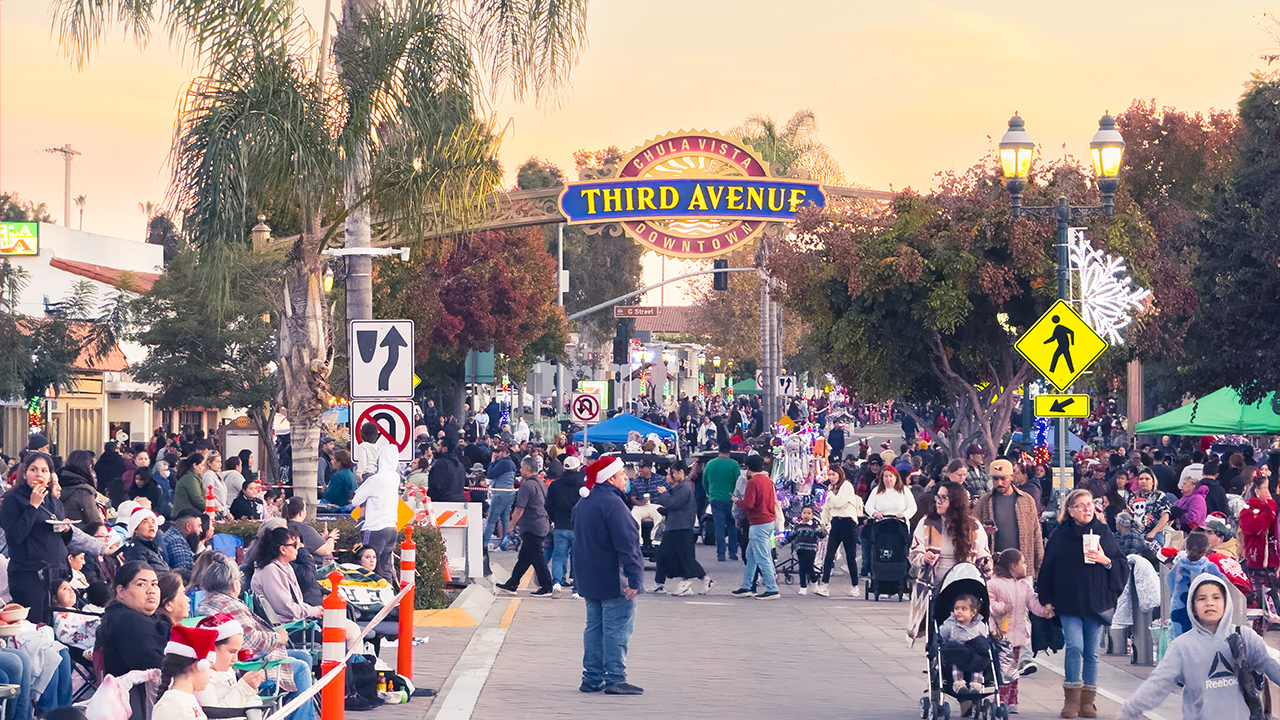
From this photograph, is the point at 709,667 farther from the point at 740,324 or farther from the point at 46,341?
the point at 740,324

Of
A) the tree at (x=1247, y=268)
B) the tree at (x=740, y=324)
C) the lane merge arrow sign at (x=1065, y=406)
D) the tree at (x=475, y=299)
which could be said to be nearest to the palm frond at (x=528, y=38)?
the lane merge arrow sign at (x=1065, y=406)

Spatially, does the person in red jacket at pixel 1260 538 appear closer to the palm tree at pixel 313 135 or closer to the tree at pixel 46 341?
the palm tree at pixel 313 135

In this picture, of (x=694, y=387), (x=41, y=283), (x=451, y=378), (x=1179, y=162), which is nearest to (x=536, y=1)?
(x=451, y=378)

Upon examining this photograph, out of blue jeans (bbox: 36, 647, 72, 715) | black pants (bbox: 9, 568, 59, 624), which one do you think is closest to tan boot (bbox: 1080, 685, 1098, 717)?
blue jeans (bbox: 36, 647, 72, 715)

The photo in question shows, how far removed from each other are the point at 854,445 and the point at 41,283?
30.0m

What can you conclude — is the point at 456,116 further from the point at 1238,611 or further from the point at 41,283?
the point at 41,283

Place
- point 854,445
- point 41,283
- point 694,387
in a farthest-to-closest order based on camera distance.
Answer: point 694,387, point 854,445, point 41,283

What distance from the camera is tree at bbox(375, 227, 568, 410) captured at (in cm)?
4519

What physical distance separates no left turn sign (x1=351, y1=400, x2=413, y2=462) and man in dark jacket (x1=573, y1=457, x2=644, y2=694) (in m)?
2.48

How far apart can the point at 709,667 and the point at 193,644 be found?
7092mm

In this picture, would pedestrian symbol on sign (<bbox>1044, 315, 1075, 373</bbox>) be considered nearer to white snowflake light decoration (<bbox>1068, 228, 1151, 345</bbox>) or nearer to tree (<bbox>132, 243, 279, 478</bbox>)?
white snowflake light decoration (<bbox>1068, 228, 1151, 345</bbox>)

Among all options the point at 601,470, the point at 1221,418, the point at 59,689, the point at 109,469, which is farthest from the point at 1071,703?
the point at 1221,418

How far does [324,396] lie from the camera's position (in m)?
15.8

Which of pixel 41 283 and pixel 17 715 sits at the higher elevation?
pixel 41 283
